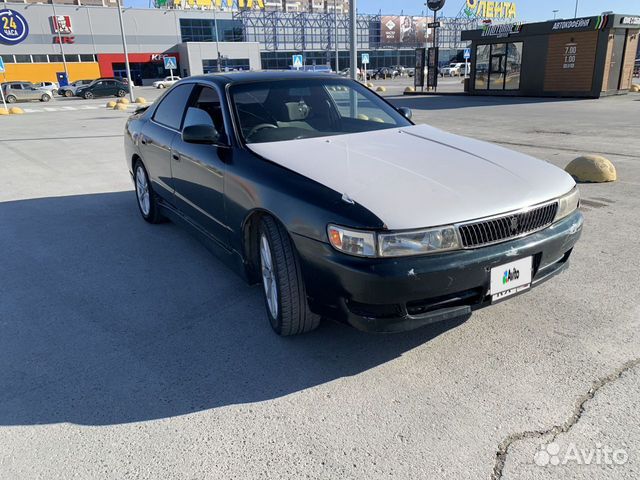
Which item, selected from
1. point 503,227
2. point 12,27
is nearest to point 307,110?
point 503,227

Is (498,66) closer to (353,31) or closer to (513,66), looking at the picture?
(513,66)

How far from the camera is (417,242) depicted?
2469 mm

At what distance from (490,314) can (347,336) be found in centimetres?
101

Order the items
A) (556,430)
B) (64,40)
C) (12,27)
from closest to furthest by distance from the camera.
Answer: (556,430), (12,27), (64,40)

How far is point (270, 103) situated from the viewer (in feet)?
12.8

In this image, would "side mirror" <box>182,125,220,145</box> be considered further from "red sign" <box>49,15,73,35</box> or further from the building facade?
"red sign" <box>49,15,73,35</box>

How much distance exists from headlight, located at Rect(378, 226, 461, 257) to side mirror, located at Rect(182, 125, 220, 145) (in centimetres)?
167

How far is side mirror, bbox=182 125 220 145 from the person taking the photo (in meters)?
3.53

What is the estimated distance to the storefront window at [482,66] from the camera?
27.3 metres

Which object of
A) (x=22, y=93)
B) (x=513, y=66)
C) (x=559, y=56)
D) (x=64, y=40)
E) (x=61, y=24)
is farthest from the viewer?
(x=64, y=40)

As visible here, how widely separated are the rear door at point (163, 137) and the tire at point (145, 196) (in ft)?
0.67

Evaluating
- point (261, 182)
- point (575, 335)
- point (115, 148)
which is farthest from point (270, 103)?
point (115, 148)

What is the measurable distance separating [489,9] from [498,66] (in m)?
79.0

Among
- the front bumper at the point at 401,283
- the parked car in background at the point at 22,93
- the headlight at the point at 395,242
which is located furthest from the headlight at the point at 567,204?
the parked car in background at the point at 22,93
